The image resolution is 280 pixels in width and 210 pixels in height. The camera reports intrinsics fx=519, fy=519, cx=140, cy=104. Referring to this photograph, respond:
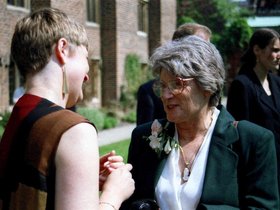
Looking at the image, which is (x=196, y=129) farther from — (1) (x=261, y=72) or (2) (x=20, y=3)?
(2) (x=20, y=3)

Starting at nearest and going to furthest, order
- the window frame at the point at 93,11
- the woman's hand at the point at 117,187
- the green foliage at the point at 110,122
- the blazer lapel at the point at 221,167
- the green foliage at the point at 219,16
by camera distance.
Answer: the woman's hand at the point at 117,187 → the blazer lapel at the point at 221,167 → the green foliage at the point at 110,122 → the window frame at the point at 93,11 → the green foliage at the point at 219,16

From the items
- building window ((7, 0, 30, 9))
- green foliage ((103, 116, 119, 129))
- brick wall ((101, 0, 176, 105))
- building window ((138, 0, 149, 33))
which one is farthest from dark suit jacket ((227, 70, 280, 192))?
building window ((138, 0, 149, 33))

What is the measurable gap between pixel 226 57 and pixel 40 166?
37442mm

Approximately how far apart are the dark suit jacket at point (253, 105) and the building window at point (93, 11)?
17.9 metres

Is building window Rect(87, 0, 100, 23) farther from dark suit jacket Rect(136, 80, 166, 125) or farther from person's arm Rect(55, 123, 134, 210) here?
person's arm Rect(55, 123, 134, 210)

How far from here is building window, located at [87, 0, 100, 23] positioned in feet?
72.3

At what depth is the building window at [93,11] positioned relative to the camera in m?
22.0

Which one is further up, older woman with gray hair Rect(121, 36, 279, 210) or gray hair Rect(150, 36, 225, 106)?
gray hair Rect(150, 36, 225, 106)

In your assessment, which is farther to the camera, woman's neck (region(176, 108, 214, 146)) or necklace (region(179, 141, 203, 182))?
woman's neck (region(176, 108, 214, 146))

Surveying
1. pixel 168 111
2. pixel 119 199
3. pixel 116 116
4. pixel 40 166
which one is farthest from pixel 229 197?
pixel 116 116

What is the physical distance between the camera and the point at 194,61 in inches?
120

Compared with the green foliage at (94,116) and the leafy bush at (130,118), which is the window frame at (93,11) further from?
the green foliage at (94,116)

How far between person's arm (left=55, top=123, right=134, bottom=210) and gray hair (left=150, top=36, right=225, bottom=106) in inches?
45.1

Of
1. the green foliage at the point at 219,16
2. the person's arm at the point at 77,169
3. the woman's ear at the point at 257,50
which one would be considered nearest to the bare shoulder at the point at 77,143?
the person's arm at the point at 77,169
